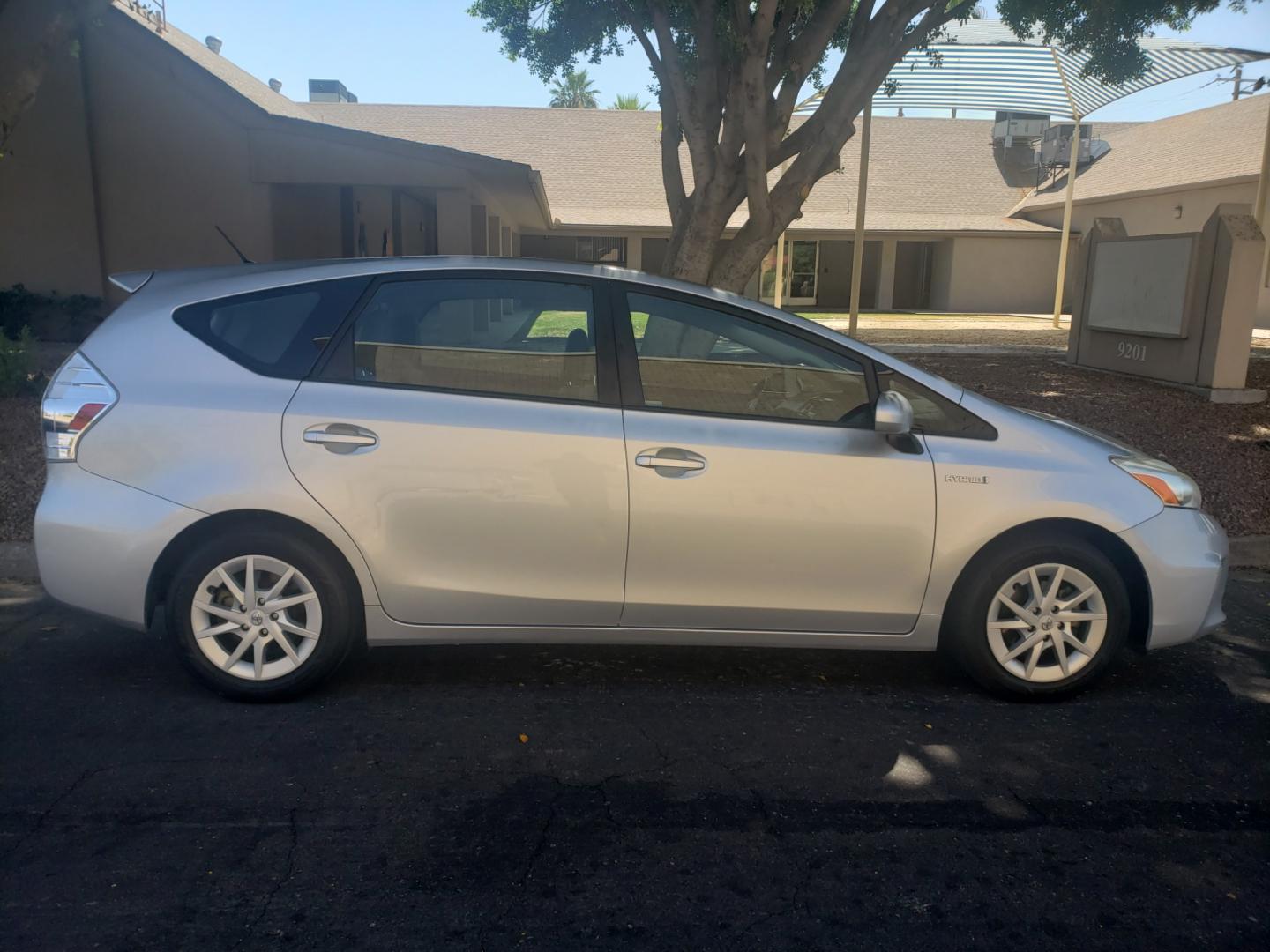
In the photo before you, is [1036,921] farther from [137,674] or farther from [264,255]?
[264,255]

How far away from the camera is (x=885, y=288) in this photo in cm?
3212

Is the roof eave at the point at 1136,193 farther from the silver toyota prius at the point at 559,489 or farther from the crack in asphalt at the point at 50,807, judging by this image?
the crack in asphalt at the point at 50,807

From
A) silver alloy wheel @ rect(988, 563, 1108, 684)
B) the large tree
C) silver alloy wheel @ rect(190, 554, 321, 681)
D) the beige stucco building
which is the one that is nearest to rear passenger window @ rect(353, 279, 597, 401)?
silver alloy wheel @ rect(190, 554, 321, 681)

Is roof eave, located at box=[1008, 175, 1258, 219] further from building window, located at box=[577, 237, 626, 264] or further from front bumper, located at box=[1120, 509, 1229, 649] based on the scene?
front bumper, located at box=[1120, 509, 1229, 649]

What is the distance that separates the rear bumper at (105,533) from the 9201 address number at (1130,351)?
10937mm

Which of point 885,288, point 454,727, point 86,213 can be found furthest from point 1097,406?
point 885,288

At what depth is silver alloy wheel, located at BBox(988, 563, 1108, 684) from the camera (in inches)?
169

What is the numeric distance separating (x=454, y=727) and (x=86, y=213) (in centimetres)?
1468

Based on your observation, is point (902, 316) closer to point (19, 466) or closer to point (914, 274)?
point (914, 274)

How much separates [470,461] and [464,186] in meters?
11.2

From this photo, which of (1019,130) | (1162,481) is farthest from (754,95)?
(1019,130)

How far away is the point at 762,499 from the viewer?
4.16 metres

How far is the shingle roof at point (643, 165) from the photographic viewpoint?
3105 cm

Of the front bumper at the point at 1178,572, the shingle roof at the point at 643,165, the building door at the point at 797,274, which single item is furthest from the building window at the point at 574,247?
the front bumper at the point at 1178,572
